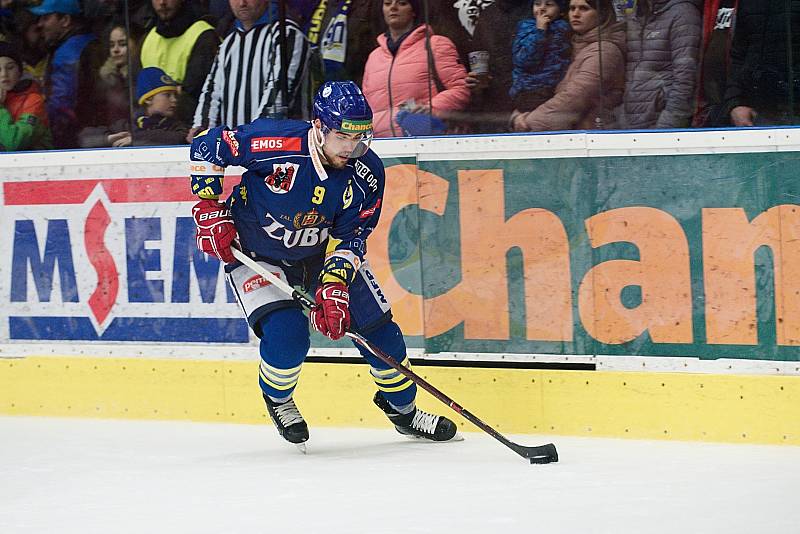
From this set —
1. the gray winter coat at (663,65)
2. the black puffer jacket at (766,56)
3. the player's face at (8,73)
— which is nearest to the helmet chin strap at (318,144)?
the gray winter coat at (663,65)

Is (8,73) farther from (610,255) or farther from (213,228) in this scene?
(610,255)

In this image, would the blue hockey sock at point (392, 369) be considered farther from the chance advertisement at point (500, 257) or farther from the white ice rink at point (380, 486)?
the chance advertisement at point (500, 257)

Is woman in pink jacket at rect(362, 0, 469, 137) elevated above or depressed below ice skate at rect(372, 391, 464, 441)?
above

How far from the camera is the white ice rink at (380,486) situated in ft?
10.2

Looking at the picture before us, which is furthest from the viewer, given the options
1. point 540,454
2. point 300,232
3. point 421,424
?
point 421,424

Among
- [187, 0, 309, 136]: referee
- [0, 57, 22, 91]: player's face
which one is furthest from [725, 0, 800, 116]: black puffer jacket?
[0, 57, 22, 91]: player's face

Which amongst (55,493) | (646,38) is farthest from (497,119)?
(55,493)

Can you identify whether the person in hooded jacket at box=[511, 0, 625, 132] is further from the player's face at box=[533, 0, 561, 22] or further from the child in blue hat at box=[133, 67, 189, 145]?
the child in blue hat at box=[133, 67, 189, 145]

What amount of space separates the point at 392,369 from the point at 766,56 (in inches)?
59.7

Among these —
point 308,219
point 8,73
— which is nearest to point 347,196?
point 308,219

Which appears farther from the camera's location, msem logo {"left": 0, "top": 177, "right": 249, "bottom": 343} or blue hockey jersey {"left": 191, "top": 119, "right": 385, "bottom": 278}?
msem logo {"left": 0, "top": 177, "right": 249, "bottom": 343}

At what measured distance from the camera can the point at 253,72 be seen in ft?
15.8

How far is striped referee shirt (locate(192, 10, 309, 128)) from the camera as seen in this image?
15.7ft

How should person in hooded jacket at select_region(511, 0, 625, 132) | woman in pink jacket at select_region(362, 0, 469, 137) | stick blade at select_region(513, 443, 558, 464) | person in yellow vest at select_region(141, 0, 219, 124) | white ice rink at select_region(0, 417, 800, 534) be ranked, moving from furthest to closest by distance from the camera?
person in yellow vest at select_region(141, 0, 219, 124) → woman in pink jacket at select_region(362, 0, 469, 137) → person in hooded jacket at select_region(511, 0, 625, 132) → stick blade at select_region(513, 443, 558, 464) → white ice rink at select_region(0, 417, 800, 534)
